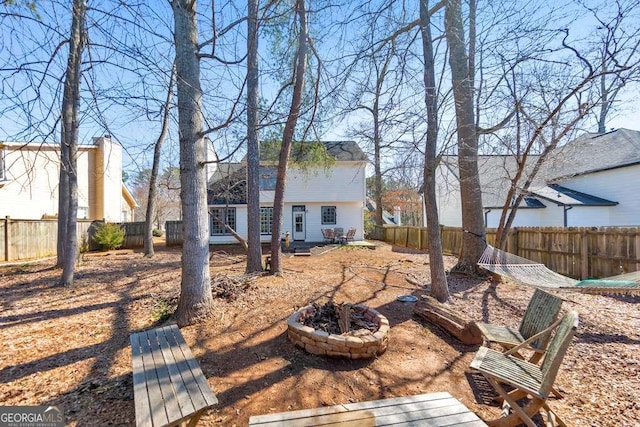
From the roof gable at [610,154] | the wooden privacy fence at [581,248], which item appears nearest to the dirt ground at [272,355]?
the wooden privacy fence at [581,248]

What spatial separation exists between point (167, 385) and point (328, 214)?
15.5 metres

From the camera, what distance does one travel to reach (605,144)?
15.2 meters

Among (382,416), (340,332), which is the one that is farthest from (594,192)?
(382,416)

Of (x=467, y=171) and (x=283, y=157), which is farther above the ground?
(x=283, y=157)

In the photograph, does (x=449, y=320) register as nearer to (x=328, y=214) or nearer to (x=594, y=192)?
(x=328, y=214)

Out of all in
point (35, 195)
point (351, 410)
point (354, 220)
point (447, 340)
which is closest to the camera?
point (351, 410)

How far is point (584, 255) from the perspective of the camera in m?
7.99

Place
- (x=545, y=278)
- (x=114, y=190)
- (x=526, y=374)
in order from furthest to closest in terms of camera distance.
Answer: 1. (x=114, y=190)
2. (x=545, y=278)
3. (x=526, y=374)

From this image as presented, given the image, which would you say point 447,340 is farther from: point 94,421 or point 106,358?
point 106,358

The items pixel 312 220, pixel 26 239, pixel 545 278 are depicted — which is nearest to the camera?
pixel 545 278

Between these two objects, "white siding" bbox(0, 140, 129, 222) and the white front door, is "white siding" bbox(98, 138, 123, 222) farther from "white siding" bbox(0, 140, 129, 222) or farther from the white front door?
the white front door

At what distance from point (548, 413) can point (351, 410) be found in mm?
1845

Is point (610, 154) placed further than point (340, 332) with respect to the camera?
Yes

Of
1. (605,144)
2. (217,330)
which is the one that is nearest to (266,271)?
(217,330)
